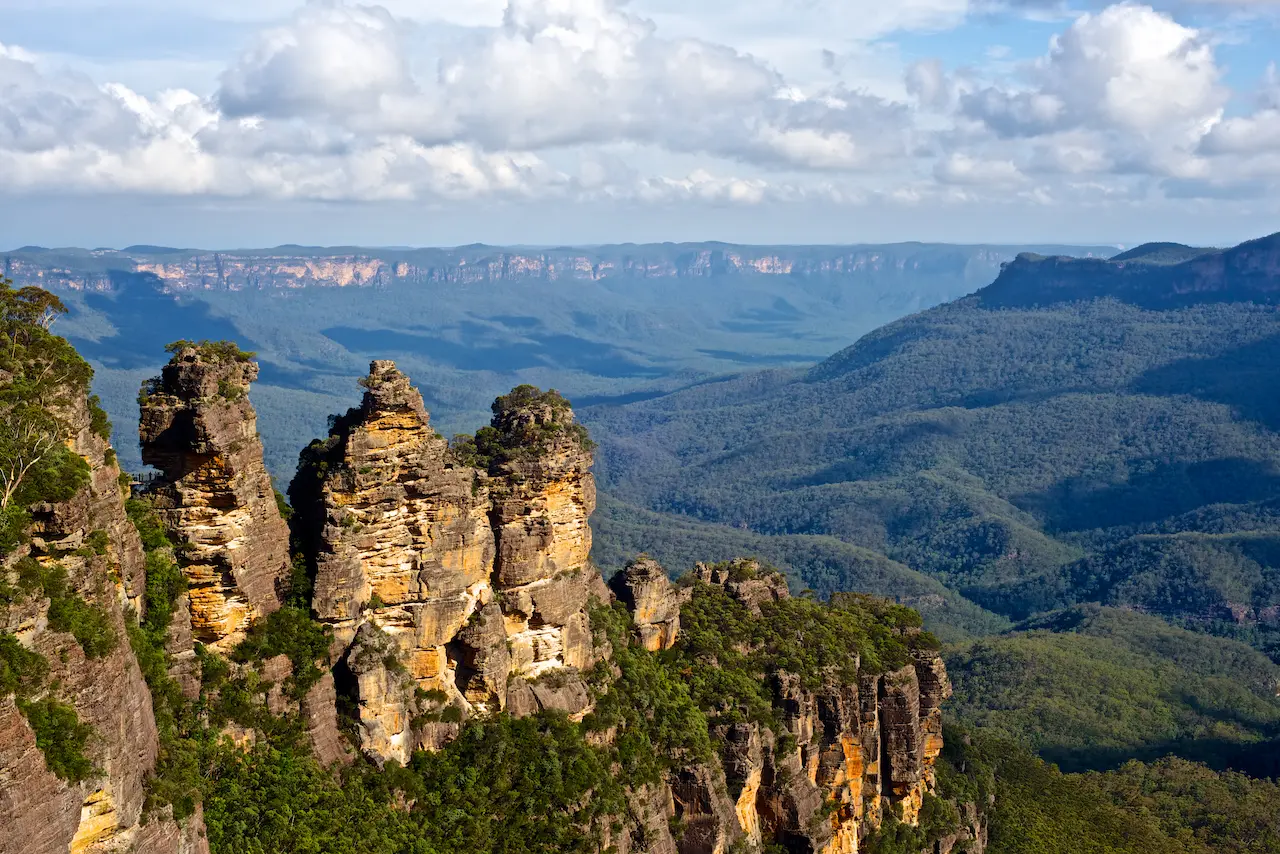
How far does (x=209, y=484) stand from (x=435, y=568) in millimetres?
7200

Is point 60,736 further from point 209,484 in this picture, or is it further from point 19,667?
point 209,484

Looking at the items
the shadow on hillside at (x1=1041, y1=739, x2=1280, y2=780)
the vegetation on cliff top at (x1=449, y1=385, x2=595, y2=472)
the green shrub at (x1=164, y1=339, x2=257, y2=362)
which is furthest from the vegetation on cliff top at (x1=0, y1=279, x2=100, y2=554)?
the shadow on hillside at (x1=1041, y1=739, x2=1280, y2=780)

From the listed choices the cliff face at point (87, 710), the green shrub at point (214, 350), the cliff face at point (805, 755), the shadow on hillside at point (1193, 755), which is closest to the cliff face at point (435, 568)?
the green shrub at point (214, 350)

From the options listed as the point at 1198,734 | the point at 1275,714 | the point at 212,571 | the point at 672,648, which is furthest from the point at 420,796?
the point at 1275,714

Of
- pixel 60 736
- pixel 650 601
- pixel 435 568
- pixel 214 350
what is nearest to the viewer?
pixel 60 736

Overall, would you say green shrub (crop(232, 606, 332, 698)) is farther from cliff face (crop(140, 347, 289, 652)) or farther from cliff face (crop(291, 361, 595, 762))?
cliff face (crop(291, 361, 595, 762))

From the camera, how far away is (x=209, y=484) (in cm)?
2948

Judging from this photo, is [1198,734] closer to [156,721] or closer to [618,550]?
[618,550]

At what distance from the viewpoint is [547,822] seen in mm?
34375

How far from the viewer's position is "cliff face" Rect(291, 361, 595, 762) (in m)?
32.3

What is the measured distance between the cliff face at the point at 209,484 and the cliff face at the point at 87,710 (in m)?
3.94

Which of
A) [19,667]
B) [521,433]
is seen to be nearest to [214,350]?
[521,433]

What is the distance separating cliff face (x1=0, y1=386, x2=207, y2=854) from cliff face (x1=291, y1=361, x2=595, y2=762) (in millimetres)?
7707

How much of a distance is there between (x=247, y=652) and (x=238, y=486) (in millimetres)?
Result: 4309
